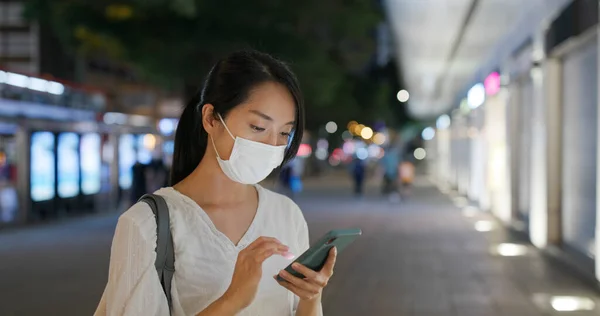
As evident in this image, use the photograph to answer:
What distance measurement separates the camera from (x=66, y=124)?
17594 mm

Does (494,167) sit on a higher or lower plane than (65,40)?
lower

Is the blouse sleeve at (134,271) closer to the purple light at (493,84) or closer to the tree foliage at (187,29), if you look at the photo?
the tree foliage at (187,29)

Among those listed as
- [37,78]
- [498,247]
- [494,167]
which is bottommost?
[498,247]

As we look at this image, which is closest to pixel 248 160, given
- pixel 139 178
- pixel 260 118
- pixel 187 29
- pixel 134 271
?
pixel 260 118

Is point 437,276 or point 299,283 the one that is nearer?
point 299,283

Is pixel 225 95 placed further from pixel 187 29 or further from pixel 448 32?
pixel 187 29

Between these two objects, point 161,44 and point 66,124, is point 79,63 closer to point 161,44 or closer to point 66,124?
point 161,44

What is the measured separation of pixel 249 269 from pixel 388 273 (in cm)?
810

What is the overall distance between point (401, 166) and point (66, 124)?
39.9ft

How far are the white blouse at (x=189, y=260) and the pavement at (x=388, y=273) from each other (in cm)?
520

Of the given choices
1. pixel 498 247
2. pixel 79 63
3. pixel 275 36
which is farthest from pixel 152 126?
pixel 79 63

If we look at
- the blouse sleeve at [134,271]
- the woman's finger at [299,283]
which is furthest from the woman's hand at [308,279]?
the blouse sleeve at [134,271]

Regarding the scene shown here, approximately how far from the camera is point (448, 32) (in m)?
19.2

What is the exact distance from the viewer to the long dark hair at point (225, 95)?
Answer: 2.33m
